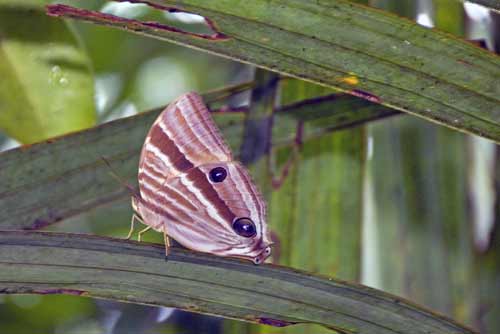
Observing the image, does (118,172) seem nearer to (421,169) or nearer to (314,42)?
(314,42)

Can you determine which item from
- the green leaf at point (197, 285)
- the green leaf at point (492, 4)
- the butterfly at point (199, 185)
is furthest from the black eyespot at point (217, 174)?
the green leaf at point (492, 4)

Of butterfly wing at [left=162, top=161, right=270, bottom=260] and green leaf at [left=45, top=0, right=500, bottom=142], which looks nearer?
green leaf at [left=45, top=0, right=500, bottom=142]

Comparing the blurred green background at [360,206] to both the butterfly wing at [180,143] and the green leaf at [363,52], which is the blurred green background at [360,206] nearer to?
Answer: the butterfly wing at [180,143]

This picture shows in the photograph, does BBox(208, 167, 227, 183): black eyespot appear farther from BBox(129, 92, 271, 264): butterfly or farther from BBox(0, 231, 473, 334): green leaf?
BBox(0, 231, 473, 334): green leaf

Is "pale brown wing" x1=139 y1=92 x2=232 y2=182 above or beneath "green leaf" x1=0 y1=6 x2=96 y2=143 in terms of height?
beneath

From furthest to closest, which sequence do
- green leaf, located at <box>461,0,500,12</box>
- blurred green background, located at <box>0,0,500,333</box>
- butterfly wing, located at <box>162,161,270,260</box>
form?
blurred green background, located at <box>0,0,500,333</box>, butterfly wing, located at <box>162,161,270,260</box>, green leaf, located at <box>461,0,500,12</box>

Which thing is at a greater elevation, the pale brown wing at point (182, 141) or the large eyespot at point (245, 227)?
the pale brown wing at point (182, 141)

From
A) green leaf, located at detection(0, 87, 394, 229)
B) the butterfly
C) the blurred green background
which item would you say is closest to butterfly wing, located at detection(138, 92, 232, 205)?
the butterfly

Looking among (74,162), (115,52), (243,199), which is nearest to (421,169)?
(243,199)
